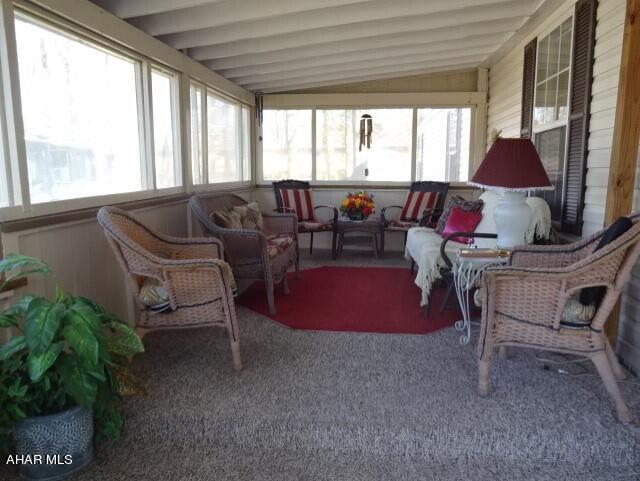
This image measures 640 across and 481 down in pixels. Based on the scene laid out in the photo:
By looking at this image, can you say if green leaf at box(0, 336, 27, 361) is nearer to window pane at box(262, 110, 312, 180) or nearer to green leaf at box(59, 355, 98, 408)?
green leaf at box(59, 355, 98, 408)

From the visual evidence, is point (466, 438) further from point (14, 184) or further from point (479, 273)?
point (14, 184)

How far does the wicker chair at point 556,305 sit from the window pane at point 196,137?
9.72ft

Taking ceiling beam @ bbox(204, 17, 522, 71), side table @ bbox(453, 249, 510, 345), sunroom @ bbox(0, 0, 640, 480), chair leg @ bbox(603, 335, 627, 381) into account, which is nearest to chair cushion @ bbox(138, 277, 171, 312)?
sunroom @ bbox(0, 0, 640, 480)

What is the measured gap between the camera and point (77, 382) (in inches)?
67.2

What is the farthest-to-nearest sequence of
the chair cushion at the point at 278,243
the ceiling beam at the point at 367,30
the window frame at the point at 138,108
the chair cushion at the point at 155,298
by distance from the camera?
the ceiling beam at the point at 367,30 → the chair cushion at the point at 278,243 → the chair cushion at the point at 155,298 → the window frame at the point at 138,108

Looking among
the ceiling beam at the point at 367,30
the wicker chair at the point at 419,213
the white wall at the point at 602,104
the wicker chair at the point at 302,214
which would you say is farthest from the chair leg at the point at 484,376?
the wicker chair at the point at 302,214

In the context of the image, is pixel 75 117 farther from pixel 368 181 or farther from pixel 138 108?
pixel 368 181

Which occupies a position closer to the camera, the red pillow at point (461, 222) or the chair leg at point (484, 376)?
the chair leg at point (484, 376)

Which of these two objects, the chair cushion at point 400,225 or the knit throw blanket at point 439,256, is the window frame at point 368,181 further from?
the knit throw blanket at point 439,256

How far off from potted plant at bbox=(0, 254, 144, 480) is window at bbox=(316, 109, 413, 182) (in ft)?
15.6

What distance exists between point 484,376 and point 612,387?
51cm

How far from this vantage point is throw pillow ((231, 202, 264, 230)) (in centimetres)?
400

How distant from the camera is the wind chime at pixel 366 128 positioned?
6102 millimetres

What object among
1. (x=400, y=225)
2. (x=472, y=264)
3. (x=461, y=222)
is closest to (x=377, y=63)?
(x=400, y=225)
